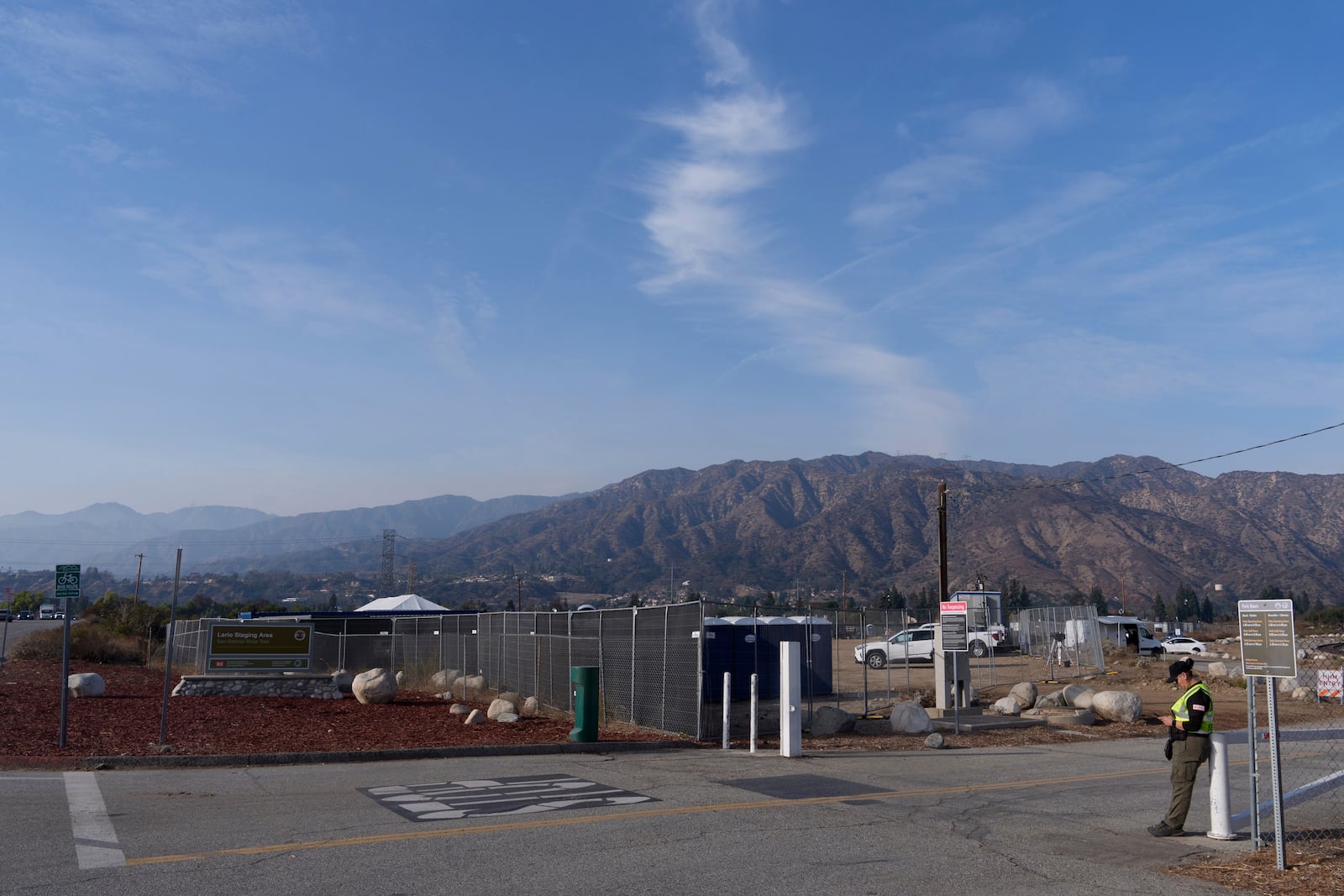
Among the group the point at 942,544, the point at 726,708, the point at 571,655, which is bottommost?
the point at 726,708

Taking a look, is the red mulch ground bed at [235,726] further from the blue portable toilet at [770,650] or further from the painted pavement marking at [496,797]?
the blue portable toilet at [770,650]

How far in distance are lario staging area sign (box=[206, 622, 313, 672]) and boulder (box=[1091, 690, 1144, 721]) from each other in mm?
17914

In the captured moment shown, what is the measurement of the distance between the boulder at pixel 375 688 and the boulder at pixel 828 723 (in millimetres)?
10447

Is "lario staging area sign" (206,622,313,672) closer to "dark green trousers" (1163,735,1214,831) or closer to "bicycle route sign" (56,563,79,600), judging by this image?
"bicycle route sign" (56,563,79,600)

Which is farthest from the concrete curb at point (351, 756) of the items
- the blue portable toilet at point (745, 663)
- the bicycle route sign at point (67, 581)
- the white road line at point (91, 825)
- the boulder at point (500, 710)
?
the blue portable toilet at point (745, 663)

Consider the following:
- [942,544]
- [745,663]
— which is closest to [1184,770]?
[745,663]

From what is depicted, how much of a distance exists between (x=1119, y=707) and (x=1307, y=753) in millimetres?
4824

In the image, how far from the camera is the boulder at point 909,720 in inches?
738

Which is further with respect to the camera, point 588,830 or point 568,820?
point 568,820

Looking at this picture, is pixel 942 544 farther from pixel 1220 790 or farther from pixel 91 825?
pixel 91 825

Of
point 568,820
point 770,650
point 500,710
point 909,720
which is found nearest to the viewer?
point 568,820

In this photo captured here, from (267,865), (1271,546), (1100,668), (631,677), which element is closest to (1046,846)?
(267,865)

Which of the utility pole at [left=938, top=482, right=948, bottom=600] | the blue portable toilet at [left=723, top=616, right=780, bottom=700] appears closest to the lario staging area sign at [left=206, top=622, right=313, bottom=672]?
the blue portable toilet at [left=723, top=616, right=780, bottom=700]

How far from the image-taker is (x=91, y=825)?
9.55 metres
